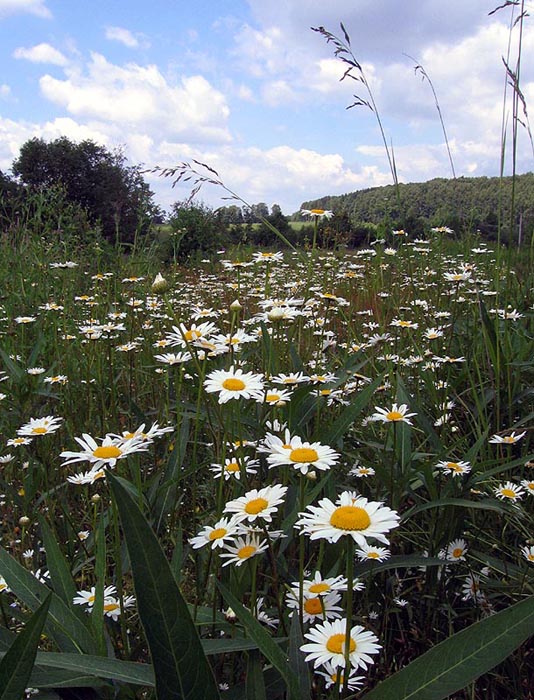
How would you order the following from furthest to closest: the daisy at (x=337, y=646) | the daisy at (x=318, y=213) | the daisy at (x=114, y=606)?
the daisy at (x=318, y=213), the daisy at (x=114, y=606), the daisy at (x=337, y=646)

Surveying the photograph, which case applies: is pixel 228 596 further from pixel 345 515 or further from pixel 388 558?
pixel 388 558

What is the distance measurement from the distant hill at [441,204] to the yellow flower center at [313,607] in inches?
63.2

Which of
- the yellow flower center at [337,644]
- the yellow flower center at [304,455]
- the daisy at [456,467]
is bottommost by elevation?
the yellow flower center at [337,644]

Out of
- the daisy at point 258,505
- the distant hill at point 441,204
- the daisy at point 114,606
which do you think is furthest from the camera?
the distant hill at point 441,204

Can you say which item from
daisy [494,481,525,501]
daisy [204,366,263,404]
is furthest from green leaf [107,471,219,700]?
daisy [494,481,525,501]

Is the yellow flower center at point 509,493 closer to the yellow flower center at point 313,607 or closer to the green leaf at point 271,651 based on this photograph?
the yellow flower center at point 313,607

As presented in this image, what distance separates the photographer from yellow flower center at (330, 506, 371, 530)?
1.96 feet

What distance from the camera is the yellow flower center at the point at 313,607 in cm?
75

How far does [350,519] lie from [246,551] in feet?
0.74

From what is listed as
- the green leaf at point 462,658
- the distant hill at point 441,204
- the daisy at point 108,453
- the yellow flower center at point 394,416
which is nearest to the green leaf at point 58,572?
the daisy at point 108,453

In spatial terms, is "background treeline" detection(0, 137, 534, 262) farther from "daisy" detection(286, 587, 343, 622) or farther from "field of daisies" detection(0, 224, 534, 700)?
"daisy" detection(286, 587, 343, 622)

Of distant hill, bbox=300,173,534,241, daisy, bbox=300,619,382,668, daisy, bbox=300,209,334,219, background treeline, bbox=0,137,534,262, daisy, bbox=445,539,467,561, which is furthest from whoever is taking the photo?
distant hill, bbox=300,173,534,241

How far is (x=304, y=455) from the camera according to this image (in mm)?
758

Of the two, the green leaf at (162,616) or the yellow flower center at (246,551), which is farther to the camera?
the yellow flower center at (246,551)
